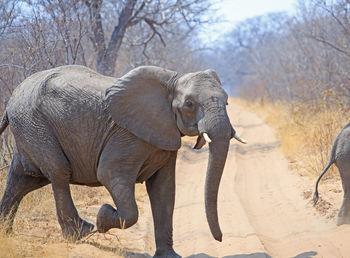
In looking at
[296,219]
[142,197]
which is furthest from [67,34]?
[296,219]

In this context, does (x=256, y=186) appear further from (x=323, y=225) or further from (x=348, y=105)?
(x=348, y=105)

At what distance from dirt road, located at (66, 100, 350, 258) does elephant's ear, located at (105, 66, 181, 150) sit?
148 centimetres

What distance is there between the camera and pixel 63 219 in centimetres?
524

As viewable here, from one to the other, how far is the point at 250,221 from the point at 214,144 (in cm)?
310

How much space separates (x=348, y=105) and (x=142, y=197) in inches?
258

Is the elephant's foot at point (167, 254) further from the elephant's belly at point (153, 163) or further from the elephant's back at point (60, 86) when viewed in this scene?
the elephant's back at point (60, 86)

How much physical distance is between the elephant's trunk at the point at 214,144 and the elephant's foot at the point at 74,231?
5.12 ft

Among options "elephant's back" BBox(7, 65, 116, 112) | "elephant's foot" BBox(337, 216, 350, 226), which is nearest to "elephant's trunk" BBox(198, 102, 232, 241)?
"elephant's back" BBox(7, 65, 116, 112)

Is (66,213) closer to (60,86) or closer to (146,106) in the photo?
(60,86)

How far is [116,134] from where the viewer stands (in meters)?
4.88

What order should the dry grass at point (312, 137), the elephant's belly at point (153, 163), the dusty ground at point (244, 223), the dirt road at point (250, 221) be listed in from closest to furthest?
the elephant's belly at point (153, 163) < the dusty ground at point (244, 223) < the dirt road at point (250, 221) < the dry grass at point (312, 137)

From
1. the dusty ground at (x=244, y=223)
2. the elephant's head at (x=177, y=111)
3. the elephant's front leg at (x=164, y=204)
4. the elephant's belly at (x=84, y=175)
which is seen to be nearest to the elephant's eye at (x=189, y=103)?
the elephant's head at (x=177, y=111)

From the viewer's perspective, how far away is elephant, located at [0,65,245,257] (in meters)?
4.51

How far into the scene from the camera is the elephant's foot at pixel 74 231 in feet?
17.2
